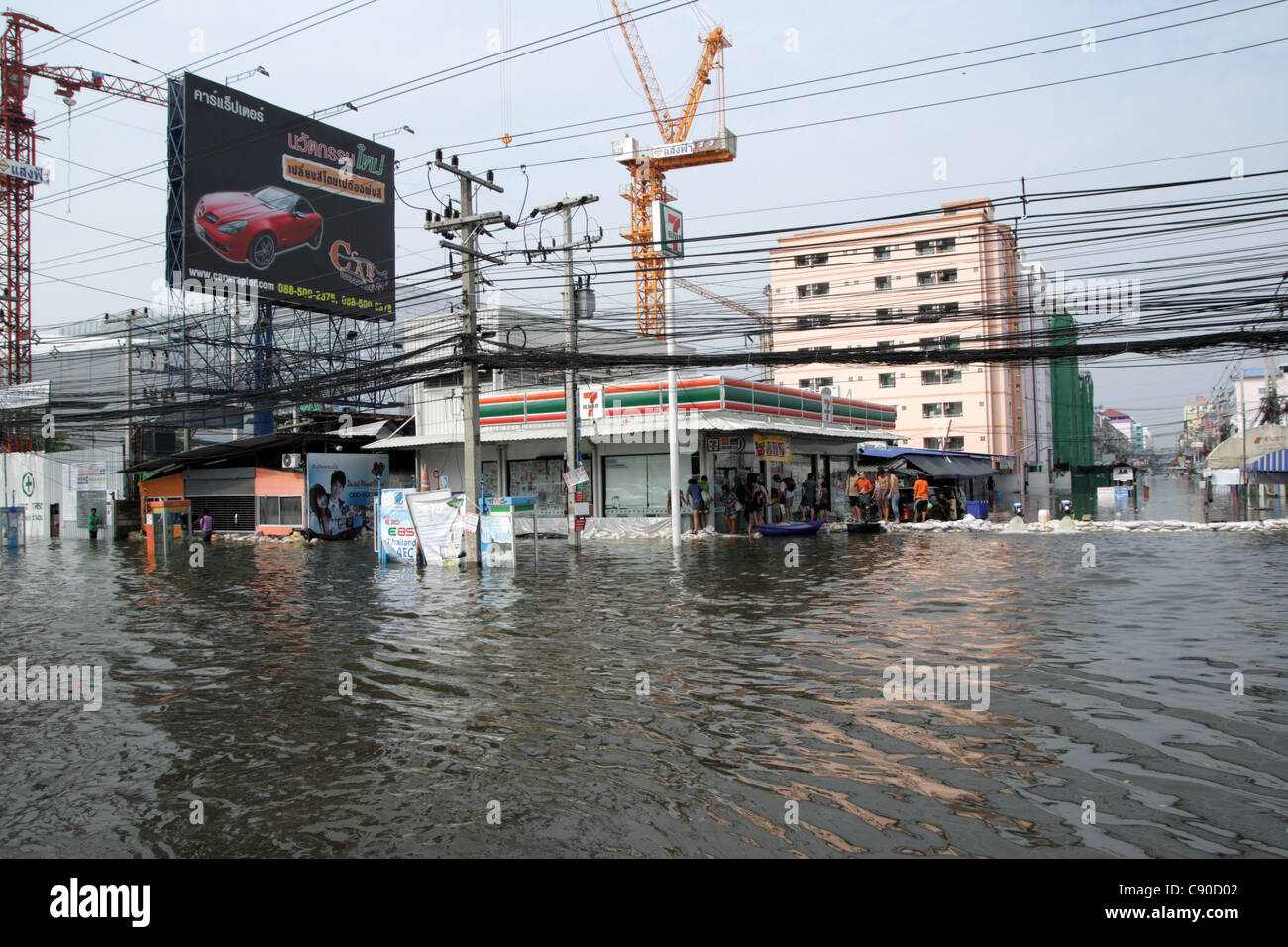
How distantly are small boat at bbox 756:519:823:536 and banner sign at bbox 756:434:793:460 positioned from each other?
2816mm

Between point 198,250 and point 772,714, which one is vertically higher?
point 198,250

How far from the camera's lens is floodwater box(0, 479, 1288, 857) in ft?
16.2

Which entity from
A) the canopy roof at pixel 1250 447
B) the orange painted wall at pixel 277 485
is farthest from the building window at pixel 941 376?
the orange painted wall at pixel 277 485

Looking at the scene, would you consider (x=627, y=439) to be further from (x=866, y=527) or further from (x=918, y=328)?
(x=918, y=328)

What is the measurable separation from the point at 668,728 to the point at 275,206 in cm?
3322

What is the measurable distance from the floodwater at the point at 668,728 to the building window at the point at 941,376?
1692 inches

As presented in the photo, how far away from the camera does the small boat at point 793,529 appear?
2606 centimetres

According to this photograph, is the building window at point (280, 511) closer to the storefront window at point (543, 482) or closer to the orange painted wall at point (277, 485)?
the orange painted wall at point (277, 485)

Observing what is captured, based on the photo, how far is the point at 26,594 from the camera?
56.0 feet
